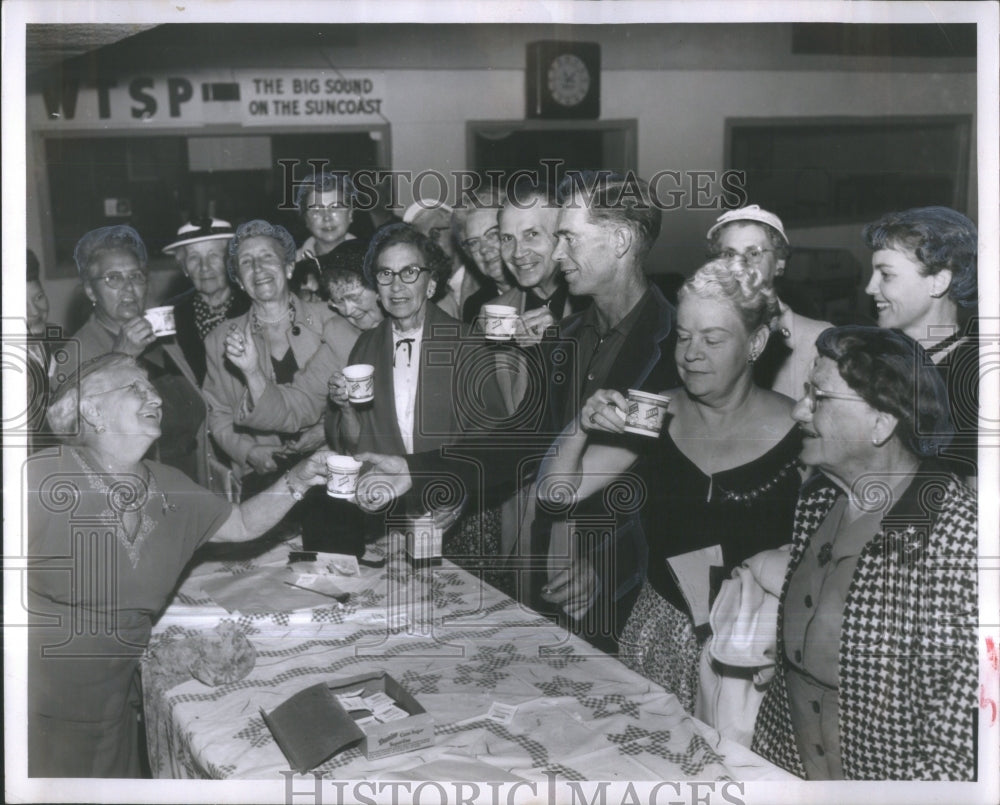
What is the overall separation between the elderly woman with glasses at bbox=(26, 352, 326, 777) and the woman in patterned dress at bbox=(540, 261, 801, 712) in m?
0.82

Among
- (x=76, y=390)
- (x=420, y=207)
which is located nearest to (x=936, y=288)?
(x=420, y=207)

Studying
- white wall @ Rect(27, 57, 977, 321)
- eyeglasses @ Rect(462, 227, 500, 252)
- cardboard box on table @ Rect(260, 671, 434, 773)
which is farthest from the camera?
eyeglasses @ Rect(462, 227, 500, 252)

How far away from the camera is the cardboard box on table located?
2.59 metres

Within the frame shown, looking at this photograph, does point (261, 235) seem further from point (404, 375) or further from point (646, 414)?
point (646, 414)

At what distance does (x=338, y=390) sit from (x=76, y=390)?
709 millimetres

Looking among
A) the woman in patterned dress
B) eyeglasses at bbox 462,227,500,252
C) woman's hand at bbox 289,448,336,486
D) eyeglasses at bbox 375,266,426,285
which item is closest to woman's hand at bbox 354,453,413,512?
woman's hand at bbox 289,448,336,486

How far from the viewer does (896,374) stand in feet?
9.10

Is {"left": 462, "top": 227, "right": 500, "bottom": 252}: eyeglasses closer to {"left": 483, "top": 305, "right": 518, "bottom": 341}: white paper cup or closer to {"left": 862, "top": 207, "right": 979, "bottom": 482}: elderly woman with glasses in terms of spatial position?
{"left": 483, "top": 305, "right": 518, "bottom": 341}: white paper cup

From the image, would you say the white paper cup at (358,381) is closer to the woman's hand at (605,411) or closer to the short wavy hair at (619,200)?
the woman's hand at (605,411)

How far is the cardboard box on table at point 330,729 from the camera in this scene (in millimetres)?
2590

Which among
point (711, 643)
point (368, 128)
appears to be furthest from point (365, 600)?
point (368, 128)

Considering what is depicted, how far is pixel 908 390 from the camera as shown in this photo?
2.77 m

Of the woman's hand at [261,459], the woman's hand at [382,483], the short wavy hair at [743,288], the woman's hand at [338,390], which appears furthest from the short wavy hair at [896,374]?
the woman's hand at [261,459]

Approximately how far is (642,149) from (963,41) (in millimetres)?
893
